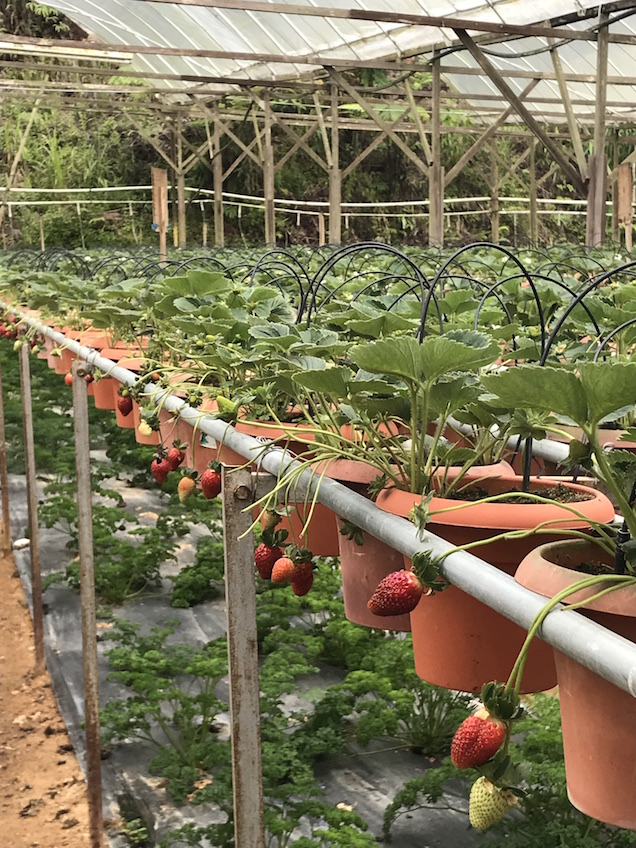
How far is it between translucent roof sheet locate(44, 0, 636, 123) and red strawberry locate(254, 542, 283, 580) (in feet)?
22.5

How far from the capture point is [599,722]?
78 centimetres

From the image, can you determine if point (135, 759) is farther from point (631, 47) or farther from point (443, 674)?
point (631, 47)

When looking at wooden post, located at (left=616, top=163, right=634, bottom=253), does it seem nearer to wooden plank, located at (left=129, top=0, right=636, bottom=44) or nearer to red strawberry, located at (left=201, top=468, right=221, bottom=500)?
wooden plank, located at (left=129, top=0, right=636, bottom=44)

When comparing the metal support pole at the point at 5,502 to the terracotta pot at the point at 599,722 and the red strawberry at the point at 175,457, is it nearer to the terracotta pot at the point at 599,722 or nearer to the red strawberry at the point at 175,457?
the red strawberry at the point at 175,457

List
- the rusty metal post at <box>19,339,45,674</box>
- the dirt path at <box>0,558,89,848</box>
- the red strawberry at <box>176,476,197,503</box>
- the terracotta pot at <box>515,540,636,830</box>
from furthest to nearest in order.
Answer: the rusty metal post at <box>19,339,45,674</box> < the dirt path at <box>0,558,89,848</box> < the red strawberry at <box>176,476,197,503</box> < the terracotta pot at <box>515,540,636,830</box>

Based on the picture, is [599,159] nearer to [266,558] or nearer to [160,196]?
[266,558]

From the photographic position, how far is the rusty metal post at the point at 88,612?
2889 millimetres

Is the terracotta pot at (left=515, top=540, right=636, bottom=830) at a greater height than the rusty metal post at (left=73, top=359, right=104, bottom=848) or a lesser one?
greater

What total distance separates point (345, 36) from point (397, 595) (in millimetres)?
9220

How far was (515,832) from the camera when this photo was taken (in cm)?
218

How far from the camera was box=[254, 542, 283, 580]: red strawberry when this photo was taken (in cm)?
122

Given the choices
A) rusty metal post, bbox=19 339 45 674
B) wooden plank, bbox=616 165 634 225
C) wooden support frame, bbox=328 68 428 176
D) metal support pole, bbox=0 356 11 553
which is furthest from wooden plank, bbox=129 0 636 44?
rusty metal post, bbox=19 339 45 674

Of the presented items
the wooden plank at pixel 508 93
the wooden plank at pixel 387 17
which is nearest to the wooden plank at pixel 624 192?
the wooden plank at pixel 508 93

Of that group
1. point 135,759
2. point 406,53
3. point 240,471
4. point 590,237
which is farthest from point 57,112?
point 240,471
